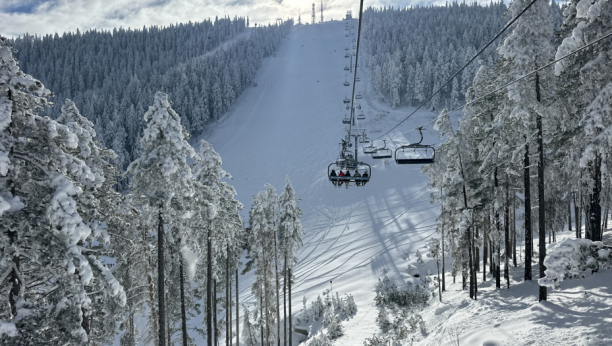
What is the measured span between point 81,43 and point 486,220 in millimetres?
201680

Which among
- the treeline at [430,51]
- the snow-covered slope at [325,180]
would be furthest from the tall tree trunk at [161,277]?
the treeline at [430,51]

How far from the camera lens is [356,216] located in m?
50.6

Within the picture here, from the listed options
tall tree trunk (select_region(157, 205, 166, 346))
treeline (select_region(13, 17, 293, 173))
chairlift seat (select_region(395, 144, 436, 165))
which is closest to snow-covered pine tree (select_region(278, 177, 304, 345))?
chairlift seat (select_region(395, 144, 436, 165))

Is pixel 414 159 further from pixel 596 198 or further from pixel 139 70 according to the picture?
pixel 139 70

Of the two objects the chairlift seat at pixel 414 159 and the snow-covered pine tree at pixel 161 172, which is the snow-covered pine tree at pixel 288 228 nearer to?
the chairlift seat at pixel 414 159

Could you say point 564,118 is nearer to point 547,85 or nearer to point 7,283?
point 547,85

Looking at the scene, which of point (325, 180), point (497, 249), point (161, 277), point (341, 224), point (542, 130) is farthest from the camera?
point (325, 180)

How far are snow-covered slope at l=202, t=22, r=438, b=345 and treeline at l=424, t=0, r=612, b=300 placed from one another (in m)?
12.1

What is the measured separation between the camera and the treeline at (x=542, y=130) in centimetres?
1173

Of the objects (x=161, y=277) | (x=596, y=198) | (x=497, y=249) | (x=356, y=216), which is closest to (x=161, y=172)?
(x=161, y=277)

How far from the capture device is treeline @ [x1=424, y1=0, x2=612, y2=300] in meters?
11.7

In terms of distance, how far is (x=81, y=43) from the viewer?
572 feet

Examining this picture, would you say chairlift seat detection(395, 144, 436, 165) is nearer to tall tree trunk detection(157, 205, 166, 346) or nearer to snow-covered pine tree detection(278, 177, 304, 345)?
tall tree trunk detection(157, 205, 166, 346)

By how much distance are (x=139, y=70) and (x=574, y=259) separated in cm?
15737
